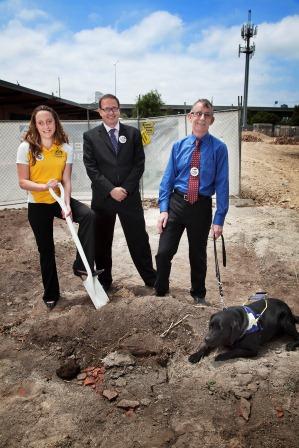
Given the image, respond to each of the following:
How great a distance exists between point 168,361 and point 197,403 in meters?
0.63

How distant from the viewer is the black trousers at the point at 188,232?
3686 millimetres

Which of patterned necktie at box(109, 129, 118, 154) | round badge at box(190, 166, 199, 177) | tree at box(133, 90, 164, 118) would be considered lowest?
round badge at box(190, 166, 199, 177)

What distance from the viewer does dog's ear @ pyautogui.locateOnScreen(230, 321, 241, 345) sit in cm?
291

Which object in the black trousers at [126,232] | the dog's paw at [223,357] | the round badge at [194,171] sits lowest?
the dog's paw at [223,357]

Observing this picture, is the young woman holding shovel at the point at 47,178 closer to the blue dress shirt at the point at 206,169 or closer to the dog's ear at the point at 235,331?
the blue dress shirt at the point at 206,169

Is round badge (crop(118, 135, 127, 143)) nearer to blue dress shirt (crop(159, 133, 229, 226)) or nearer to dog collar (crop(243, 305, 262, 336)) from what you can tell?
blue dress shirt (crop(159, 133, 229, 226))

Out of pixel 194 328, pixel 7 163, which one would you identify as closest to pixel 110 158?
pixel 194 328

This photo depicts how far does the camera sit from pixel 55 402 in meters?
2.70

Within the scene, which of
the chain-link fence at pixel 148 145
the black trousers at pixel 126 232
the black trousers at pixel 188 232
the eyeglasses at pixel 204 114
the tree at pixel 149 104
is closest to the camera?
the eyeglasses at pixel 204 114

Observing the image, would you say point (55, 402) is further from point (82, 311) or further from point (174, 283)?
point (174, 283)

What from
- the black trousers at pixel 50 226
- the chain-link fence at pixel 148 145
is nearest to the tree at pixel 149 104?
the chain-link fence at pixel 148 145

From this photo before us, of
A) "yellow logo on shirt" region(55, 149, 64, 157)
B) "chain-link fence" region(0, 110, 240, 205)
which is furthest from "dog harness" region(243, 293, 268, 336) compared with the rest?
"chain-link fence" region(0, 110, 240, 205)

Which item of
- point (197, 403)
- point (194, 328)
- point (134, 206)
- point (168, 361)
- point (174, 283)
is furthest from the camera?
point (174, 283)

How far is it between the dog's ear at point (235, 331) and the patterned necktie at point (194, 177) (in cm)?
124
